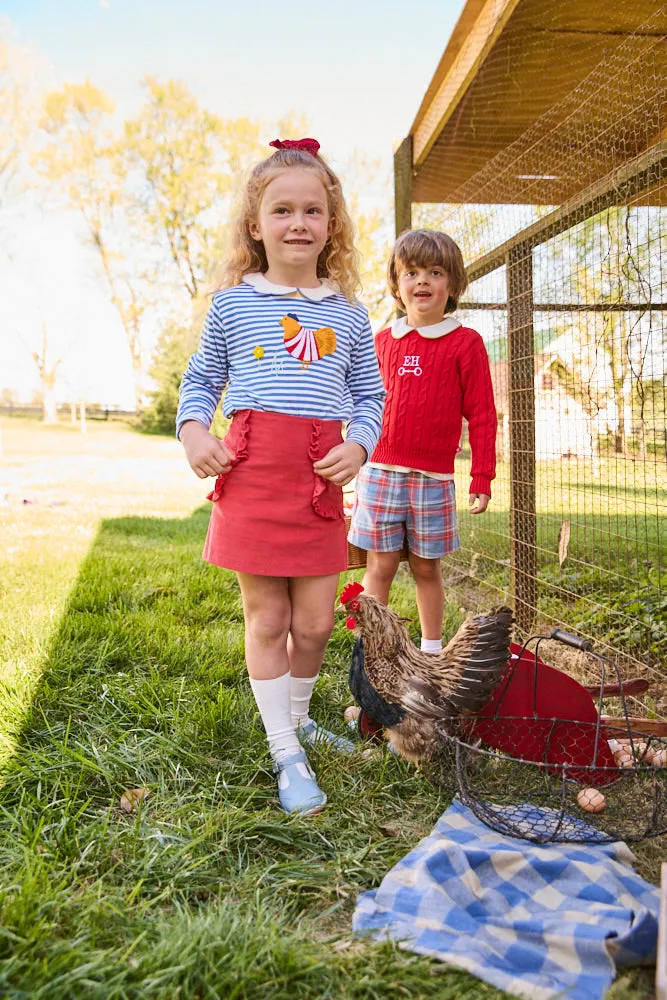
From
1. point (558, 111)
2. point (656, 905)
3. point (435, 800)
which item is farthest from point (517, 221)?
point (656, 905)

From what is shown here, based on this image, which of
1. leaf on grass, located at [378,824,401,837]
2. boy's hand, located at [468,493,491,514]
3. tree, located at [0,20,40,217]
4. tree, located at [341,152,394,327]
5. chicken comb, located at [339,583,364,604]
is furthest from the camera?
tree, located at [341,152,394,327]

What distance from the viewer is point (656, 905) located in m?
1.42

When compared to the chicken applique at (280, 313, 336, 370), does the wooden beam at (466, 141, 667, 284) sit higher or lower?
higher

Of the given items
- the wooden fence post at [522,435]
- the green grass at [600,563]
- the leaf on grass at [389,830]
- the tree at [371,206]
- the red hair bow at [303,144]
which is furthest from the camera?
the tree at [371,206]

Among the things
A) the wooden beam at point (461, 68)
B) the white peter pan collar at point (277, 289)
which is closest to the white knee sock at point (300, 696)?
the white peter pan collar at point (277, 289)

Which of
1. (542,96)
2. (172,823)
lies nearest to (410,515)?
(172,823)

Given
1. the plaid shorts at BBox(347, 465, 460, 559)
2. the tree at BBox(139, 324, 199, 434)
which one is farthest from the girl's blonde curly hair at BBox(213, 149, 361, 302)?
the tree at BBox(139, 324, 199, 434)

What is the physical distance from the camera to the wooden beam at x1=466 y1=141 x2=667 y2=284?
7.36 feet

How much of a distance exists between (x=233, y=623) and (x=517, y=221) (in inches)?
83.5

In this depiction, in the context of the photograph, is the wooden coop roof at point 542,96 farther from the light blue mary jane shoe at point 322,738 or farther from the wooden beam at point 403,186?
the light blue mary jane shoe at point 322,738

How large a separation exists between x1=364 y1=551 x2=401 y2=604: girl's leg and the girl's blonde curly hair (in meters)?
0.98

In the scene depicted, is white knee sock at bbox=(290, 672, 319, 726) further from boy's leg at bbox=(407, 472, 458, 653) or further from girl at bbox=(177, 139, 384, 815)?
boy's leg at bbox=(407, 472, 458, 653)

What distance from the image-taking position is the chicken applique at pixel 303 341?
6.28 feet

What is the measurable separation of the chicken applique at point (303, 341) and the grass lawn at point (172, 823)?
1015 millimetres
